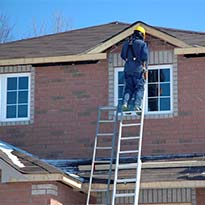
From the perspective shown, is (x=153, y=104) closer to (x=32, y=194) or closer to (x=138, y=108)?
(x=138, y=108)

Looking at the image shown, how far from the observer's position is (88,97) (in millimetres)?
16172

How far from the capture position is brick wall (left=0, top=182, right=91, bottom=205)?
12680mm

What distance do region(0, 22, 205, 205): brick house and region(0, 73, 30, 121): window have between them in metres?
0.02

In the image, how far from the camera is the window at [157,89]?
15703mm

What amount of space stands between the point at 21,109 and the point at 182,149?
3974 millimetres

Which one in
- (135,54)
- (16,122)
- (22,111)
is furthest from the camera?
(22,111)

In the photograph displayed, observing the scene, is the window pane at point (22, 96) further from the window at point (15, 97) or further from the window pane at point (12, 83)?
the window pane at point (12, 83)

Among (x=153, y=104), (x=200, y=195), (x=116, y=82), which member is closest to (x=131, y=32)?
(x=116, y=82)

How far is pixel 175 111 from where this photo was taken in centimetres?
1551

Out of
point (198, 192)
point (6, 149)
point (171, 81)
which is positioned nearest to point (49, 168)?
point (6, 149)

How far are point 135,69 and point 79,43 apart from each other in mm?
4188

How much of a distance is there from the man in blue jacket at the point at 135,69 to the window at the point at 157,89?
1.85 metres

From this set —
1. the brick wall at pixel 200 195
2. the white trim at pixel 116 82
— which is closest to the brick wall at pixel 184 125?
the white trim at pixel 116 82

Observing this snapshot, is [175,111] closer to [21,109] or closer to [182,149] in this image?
[182,149]
